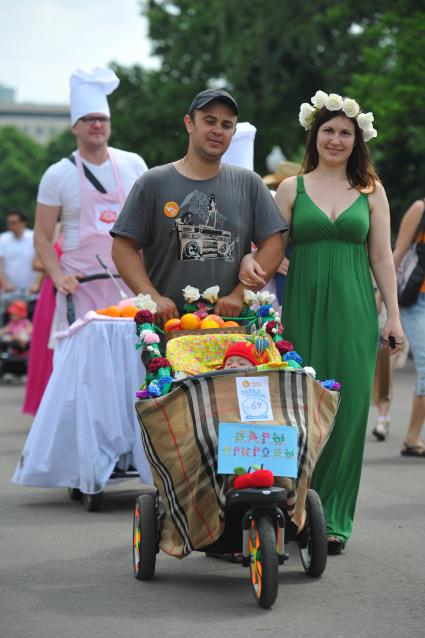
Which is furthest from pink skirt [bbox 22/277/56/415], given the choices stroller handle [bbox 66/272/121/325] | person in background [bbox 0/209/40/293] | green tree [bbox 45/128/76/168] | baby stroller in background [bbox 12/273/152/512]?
green tree [bbox 45/128/76/168]

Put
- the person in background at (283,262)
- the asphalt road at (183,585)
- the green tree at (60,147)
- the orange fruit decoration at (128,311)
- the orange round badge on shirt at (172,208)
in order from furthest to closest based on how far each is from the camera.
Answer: the green tree at (60,147), the orange fruit decoration at (128,311), the person in background at (283,262), the orange round badge on shirt at (172,208), the asphalt road at (183,585)

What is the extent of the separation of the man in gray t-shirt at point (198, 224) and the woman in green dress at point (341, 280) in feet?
0.69

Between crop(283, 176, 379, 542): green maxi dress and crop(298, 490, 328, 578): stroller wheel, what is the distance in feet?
2.27

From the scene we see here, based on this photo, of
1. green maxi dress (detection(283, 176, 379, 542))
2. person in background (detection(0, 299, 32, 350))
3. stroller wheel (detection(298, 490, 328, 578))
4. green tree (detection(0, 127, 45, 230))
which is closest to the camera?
stroller wheel (detection(298, 490, 328, 578))

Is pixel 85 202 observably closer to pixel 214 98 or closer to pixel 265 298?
pixel 214 98

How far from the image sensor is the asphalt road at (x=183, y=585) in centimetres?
544

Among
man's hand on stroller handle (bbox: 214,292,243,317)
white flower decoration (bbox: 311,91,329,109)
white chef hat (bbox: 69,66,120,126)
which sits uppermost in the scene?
white chef hat (bbox: 69,66,120,126)

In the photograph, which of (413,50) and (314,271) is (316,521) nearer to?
(314,271)

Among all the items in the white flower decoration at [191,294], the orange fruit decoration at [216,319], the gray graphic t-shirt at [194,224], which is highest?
the gray graphic t-shirt at [194,224]

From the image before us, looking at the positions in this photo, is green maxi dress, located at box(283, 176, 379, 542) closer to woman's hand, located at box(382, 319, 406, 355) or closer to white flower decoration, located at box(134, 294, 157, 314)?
woman's hand, located at box(382, 319, 406, 355)

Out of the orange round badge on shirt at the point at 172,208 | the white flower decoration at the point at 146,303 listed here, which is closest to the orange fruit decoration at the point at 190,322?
the white flower decoration at the point at 146,303

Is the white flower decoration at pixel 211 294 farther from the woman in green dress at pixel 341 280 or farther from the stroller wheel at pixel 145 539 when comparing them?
the stroller wheel at pixel 145 539

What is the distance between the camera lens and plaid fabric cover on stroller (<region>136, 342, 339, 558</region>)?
5.81 meters

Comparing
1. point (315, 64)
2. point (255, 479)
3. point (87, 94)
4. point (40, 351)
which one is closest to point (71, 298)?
point (87, 94)
